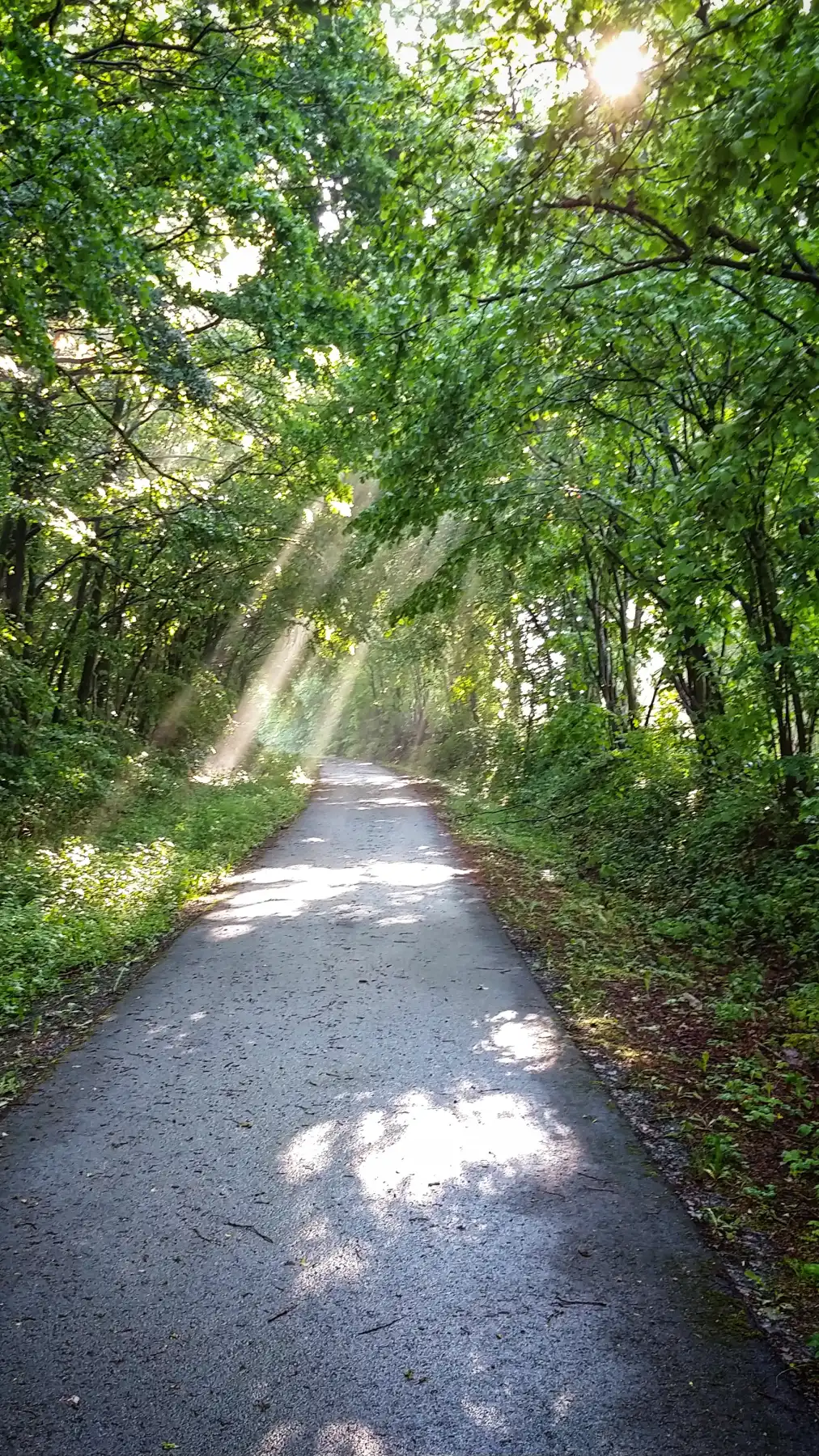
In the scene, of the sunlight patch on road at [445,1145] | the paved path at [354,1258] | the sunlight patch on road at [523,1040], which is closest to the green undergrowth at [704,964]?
the sunlight patch on road at [523,1040]

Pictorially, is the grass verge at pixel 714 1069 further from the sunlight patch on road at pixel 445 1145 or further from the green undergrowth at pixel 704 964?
the sunlight patch on road at pixel 445 1145

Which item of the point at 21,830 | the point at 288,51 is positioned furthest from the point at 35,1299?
the point at 288,51

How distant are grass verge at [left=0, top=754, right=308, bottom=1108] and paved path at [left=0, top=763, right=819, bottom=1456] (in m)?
0.54

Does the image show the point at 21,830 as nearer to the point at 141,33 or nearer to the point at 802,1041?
the point at 141,33

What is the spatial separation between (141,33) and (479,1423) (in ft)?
32.1

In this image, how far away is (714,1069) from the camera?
530cm

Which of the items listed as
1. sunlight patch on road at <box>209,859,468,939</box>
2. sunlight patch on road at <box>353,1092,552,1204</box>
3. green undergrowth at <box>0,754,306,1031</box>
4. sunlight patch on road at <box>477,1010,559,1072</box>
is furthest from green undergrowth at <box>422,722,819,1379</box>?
green undergrowth at <box>0,754,306,1031</box>

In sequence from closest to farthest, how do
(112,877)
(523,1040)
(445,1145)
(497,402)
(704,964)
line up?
(445,1145)
(523,1040)
(497,402)
(704,964)
(112,877)

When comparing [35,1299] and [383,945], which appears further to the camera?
[383,945]

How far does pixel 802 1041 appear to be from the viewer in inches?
218

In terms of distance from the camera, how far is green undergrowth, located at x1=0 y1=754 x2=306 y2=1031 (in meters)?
7.31

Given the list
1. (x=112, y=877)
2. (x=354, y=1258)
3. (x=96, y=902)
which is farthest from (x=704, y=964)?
(x=112, y=877)

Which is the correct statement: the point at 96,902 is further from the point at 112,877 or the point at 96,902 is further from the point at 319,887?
the point at 319,887

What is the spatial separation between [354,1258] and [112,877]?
6997 mm
